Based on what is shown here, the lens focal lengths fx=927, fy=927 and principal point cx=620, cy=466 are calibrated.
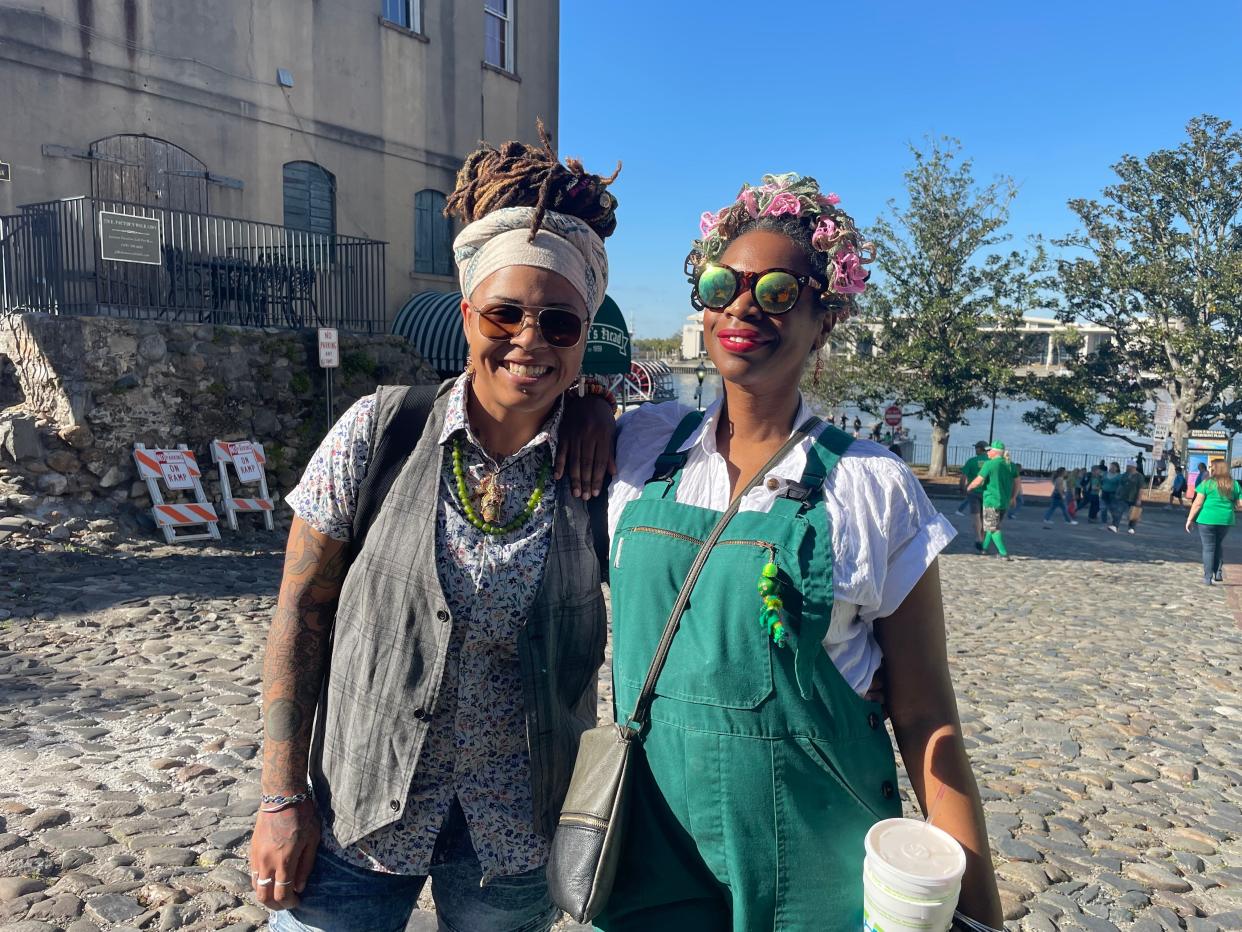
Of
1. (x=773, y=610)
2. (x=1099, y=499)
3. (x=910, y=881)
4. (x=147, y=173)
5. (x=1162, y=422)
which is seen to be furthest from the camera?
(x=1162, y=422)

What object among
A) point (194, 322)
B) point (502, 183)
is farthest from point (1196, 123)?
point (502, 183)

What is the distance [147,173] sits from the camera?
1316 cm

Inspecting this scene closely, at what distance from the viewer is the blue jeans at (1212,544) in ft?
41.2

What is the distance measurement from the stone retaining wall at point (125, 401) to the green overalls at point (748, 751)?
33.8 ft

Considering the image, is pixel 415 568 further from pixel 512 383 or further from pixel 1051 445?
pixel 1051 445

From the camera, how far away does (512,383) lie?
2.03 m

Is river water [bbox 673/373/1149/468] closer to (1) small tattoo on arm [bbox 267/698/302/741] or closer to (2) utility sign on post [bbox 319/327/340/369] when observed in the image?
(2) utility sign on post [bbox 319/327/340/369]

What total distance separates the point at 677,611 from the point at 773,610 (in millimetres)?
197

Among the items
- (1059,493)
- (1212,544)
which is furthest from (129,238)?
(1059,493)

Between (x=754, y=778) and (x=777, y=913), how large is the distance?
267 mm

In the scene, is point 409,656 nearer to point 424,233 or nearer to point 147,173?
point 147,173

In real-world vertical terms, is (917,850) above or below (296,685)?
below

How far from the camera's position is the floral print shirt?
1.96 m

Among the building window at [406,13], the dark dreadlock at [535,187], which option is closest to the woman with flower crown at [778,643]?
the dark dreadlock at [535,187]
